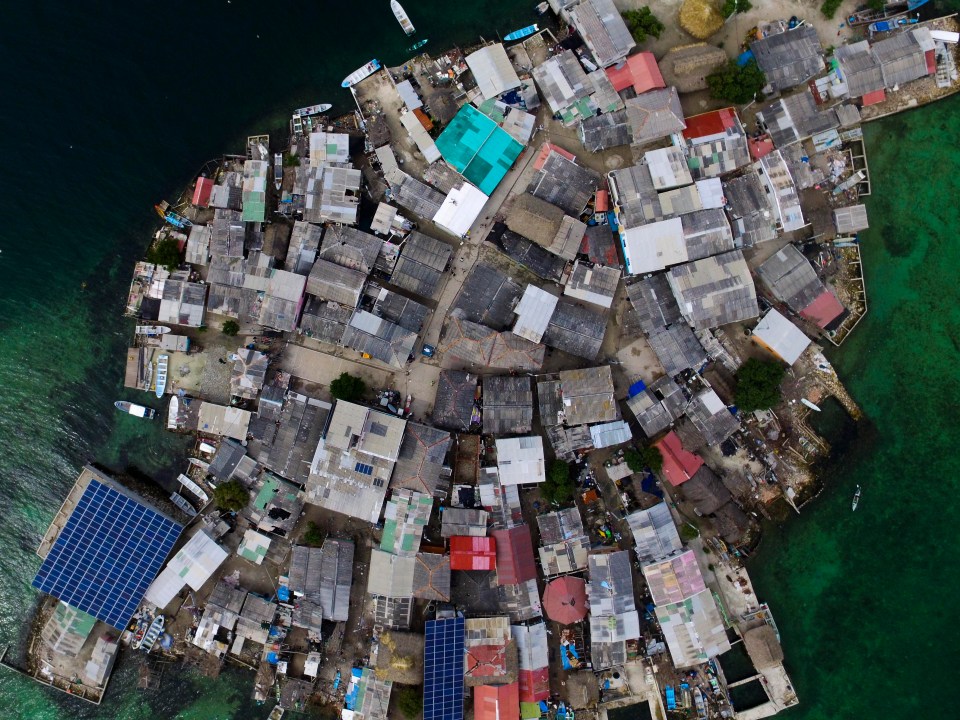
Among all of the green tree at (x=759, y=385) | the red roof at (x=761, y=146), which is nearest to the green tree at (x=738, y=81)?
the red roof at (x=761, y=146)

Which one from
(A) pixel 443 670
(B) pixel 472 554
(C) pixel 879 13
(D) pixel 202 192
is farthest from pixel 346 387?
(C) pixel 879 13

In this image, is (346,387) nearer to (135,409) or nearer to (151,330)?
(151,330)

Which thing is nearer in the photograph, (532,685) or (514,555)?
(514,555)

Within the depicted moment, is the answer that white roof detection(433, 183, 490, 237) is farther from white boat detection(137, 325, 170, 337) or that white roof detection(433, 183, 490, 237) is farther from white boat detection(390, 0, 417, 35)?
white boat detection(137, 325, 170, 337)

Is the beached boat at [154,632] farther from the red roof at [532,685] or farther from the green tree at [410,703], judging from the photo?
the red roof at [532,685]

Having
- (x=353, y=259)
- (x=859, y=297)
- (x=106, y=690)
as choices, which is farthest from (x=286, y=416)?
(x=859, y=297)

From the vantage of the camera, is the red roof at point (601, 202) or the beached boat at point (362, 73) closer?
the red roof at point (601, 202)

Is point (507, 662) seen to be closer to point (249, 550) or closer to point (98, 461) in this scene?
point (249, 550)
